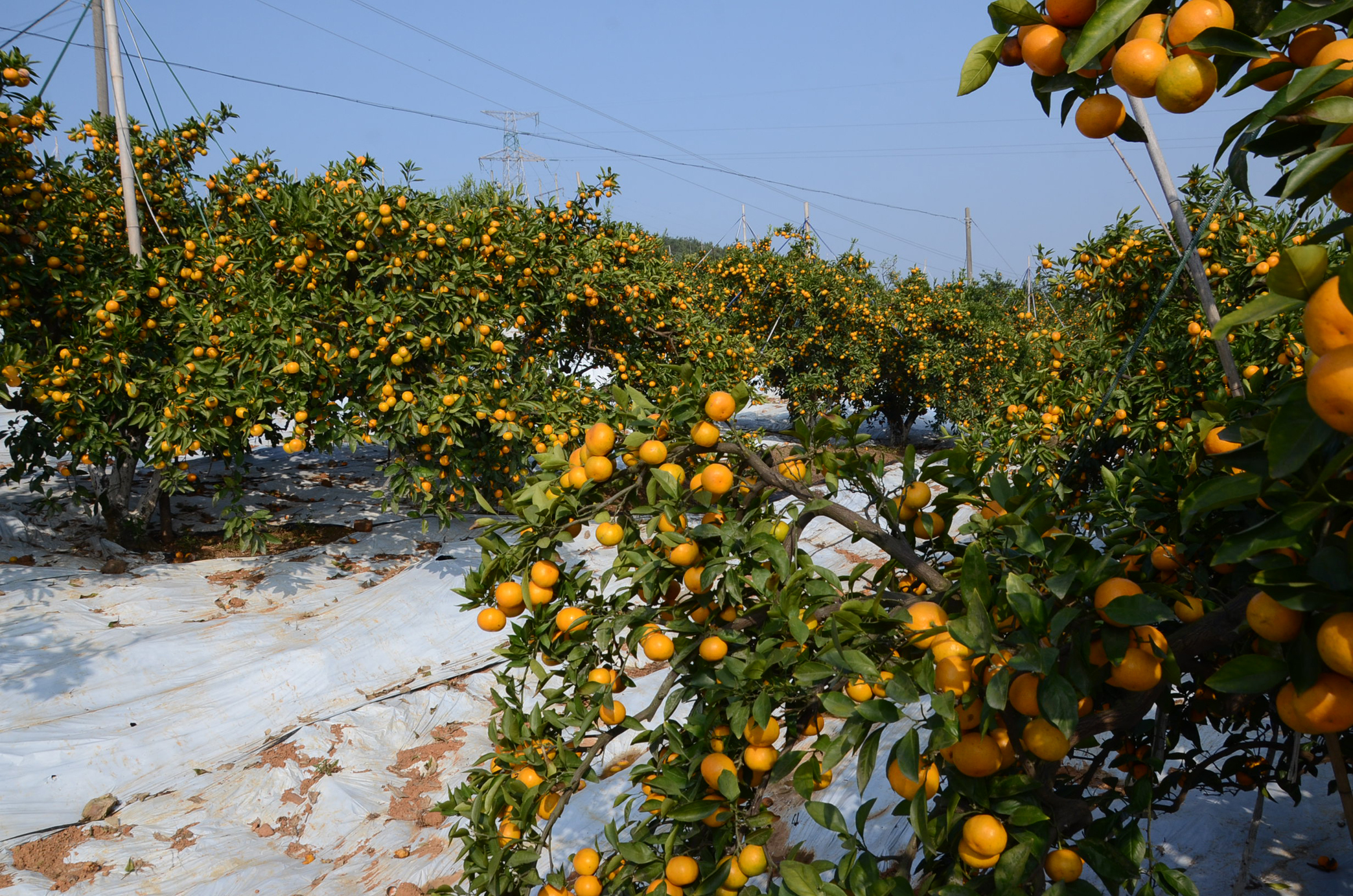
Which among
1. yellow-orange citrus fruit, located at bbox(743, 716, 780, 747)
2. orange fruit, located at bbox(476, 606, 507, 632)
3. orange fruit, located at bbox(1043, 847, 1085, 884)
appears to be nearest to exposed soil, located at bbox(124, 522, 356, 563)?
orange fruit, located at bbox(476, 606, 507, 632)

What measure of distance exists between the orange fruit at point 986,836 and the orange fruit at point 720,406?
62cm

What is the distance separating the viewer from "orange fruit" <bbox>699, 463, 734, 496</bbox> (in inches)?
43.1

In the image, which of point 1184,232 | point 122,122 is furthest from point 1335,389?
point 122,122

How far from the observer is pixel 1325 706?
68 centimetres

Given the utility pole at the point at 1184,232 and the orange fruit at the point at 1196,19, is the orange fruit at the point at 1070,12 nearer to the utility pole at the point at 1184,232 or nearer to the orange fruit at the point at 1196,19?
the orange fruit at the point at 1196,19

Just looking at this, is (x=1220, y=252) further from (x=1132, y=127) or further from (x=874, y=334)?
(x=874, y=334)

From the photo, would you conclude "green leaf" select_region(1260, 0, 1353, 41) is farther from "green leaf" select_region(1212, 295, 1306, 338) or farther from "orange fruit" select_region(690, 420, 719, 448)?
"orange fruit" select_region(690, 420, 719, 448)

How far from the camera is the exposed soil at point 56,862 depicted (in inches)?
107

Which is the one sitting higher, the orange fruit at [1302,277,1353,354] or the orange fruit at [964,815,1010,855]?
the orange fruit at [1302,277,1353,354]

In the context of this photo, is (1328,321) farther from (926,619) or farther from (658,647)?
(658,647)

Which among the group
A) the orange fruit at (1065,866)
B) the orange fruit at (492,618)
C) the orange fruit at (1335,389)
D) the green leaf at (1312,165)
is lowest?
the orange fruit at (1065,866)

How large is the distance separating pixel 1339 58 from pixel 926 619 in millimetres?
645

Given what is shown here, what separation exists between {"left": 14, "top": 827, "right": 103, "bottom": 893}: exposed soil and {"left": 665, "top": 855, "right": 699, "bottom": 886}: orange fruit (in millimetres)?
2865

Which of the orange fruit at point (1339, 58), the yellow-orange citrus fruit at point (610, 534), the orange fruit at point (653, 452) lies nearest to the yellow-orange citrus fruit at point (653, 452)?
the orange fruit at point (653, 452)
